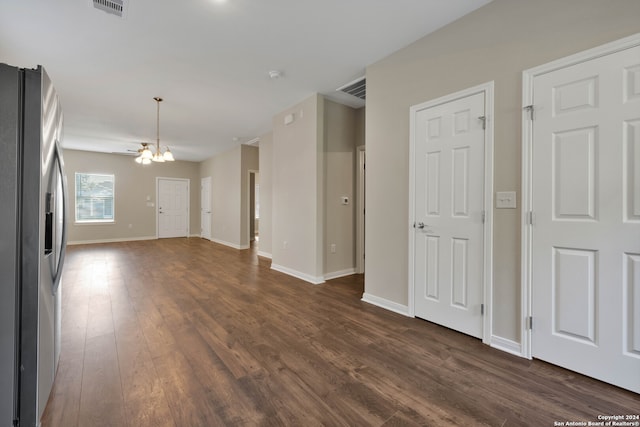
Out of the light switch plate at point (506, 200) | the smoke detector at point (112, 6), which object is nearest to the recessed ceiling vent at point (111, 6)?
the smoke detector at point (112, 6)

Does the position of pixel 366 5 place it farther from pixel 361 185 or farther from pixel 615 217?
pixel 361 185

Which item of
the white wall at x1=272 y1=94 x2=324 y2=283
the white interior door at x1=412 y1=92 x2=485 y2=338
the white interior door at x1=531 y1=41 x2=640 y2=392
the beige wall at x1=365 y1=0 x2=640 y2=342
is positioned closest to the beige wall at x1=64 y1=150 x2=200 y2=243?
the white wall at x1=272 y1=94 x2=324 y2=283

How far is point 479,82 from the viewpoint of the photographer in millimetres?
2236

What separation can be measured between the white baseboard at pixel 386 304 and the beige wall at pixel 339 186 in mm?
1084

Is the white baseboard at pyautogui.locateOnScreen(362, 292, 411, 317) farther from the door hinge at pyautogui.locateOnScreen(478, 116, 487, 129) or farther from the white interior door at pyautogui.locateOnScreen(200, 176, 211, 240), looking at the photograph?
the white interior door at pyautogui.locateOnScreen(200, 176, 211, 240)

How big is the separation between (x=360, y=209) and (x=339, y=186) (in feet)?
1.78

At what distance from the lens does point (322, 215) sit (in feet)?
13.2

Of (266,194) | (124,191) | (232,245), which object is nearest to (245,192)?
(266,194)

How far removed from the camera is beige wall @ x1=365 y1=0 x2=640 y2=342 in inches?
71.1

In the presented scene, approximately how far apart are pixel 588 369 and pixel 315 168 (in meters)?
3.33

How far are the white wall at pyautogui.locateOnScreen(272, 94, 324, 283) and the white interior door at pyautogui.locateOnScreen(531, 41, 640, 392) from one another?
2.58m

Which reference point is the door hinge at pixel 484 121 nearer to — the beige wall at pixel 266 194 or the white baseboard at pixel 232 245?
the beige wall at pixel 266 194

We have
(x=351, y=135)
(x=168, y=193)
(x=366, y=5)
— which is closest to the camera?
(x=366, y=5)

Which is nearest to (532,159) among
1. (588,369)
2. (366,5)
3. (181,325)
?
(588,369)
